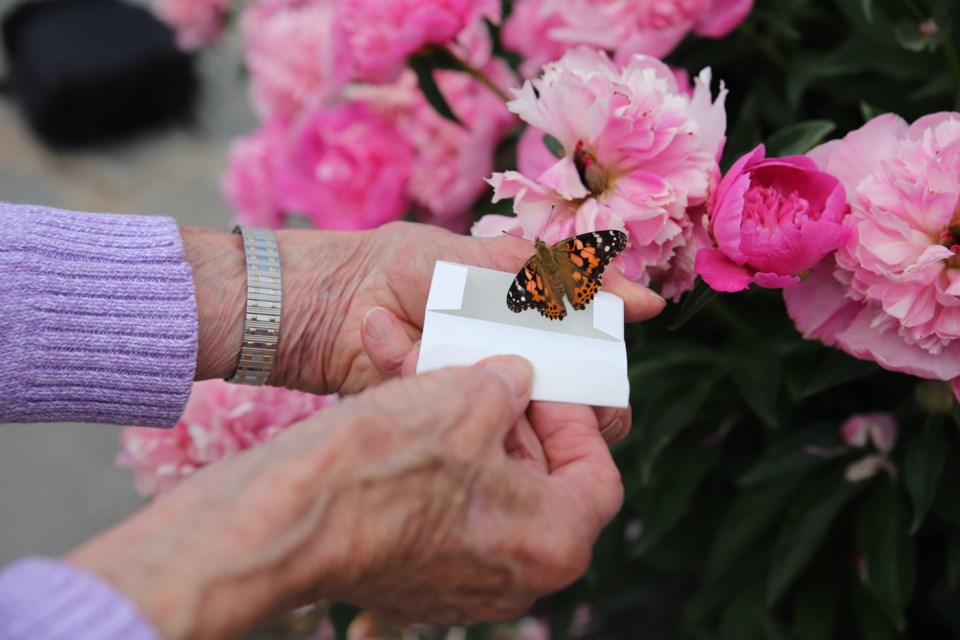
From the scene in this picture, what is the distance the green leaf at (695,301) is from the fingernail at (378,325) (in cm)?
33

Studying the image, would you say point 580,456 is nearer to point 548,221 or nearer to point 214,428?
point 548,221

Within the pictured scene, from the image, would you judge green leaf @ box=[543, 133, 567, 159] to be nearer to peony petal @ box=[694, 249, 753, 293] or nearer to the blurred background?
peony petal @ box=[694, 249, 753, 293]

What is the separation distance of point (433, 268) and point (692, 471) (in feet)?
1.37

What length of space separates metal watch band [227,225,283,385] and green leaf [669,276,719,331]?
0.49 m

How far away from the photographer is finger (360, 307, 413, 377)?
104cm

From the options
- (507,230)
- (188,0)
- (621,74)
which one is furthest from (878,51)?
(188,0)

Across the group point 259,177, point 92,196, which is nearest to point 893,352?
point 259,177

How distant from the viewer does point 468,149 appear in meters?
1.28

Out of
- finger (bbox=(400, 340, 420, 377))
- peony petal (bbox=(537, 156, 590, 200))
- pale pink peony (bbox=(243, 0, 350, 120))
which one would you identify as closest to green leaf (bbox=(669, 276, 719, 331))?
peony petal (bbox=(537, 156, 590, 200))

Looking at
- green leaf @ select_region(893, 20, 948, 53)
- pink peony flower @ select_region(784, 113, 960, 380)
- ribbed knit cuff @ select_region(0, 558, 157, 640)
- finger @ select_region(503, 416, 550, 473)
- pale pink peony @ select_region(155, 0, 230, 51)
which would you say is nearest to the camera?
ribbed knit cuff @ select_region(0, 558, 157, 640)

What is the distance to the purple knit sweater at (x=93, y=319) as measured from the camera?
1.01m

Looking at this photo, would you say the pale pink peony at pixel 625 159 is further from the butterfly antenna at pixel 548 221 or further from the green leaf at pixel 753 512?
the green leaf at pixel 753 512

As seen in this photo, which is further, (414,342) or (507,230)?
(414,342)

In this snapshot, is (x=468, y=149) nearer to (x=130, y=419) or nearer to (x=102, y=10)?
(x=130, y=419)
